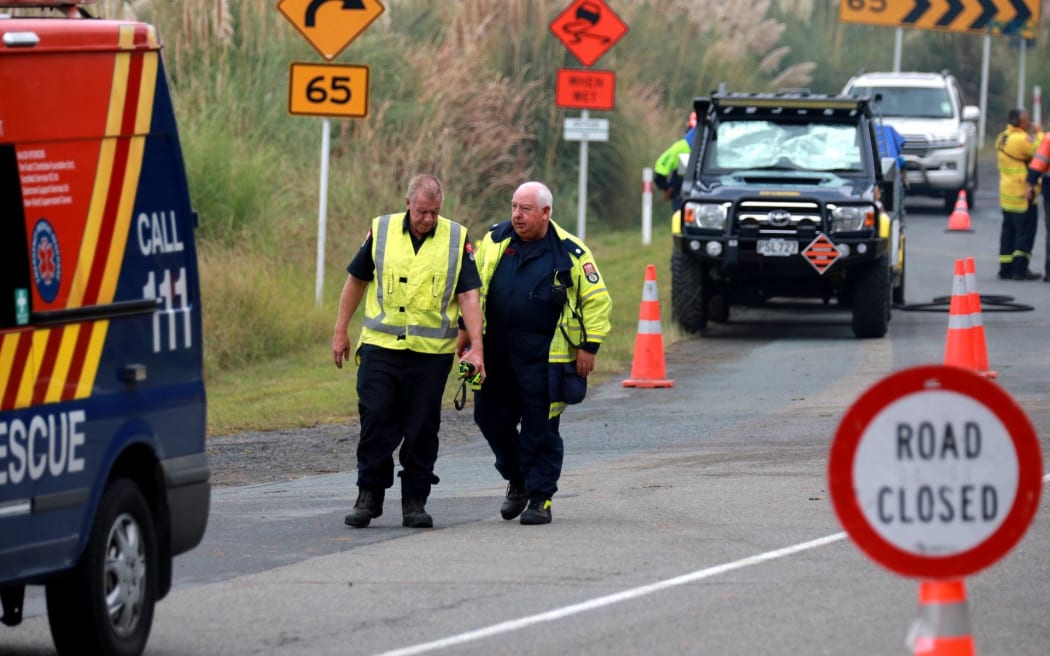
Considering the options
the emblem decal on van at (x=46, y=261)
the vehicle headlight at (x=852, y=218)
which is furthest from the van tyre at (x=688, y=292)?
the emblem decal on van at (x=46, y=261)

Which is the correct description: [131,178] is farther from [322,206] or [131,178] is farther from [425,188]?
[322,206]

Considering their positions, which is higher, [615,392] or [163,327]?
[163,327]

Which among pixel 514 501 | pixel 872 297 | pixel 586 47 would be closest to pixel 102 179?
pixel 514 501

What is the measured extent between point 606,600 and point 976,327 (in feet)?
26.5

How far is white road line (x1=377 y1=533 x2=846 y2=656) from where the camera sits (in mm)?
7258

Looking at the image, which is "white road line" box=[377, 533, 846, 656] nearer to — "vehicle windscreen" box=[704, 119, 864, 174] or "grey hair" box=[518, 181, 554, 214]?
"grey hair" box=[518, 181, 554, 214]

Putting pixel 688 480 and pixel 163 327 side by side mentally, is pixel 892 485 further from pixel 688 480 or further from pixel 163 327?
pixel 688 480

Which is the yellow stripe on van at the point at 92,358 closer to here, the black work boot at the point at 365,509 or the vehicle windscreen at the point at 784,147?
the black work boot at the point at 365,509

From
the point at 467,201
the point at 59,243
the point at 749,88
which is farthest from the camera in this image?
the point at 749,88

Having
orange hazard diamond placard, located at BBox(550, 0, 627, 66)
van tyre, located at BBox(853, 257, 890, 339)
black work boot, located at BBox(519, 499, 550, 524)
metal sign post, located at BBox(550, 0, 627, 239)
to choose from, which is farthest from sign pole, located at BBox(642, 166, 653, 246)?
black work boot, located at BBox(519, 499, 550, 524)

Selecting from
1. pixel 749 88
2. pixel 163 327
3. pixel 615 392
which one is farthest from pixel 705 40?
pixel 163 327

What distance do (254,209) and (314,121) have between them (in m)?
3.12

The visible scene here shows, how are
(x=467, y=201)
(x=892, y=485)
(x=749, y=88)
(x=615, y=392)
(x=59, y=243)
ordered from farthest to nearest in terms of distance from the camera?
(x=749, y=88), (x=467, y=201), (x=615, y=392), (x=59, y=243), (x=892, y=485)

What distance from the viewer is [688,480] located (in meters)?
11.3
